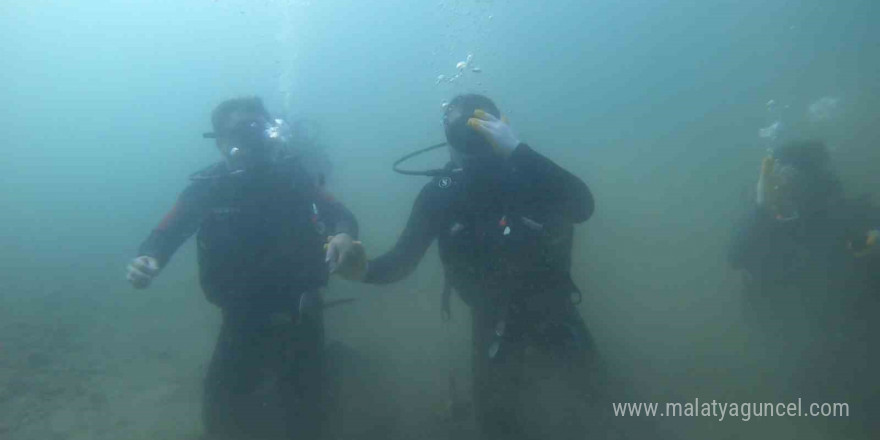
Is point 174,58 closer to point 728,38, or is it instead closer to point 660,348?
point 728,38

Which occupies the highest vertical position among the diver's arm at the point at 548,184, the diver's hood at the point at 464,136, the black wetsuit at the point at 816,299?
the diver's hood at the point at 464,136

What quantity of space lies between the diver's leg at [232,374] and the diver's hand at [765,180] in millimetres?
6034

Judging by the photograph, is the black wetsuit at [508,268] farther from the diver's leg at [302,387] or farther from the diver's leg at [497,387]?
the diver's leg at [302,387]

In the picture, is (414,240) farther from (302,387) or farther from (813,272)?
(813,272)

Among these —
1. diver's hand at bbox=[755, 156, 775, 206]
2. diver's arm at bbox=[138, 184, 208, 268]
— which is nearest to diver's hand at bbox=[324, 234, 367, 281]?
diver's arm at bbox=[138, 184, 208, 268]

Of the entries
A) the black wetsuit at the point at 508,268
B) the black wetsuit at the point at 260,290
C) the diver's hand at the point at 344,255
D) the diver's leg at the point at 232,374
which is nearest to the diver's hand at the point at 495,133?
the black wetsuit at the point at 508,268

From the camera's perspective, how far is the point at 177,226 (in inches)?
168

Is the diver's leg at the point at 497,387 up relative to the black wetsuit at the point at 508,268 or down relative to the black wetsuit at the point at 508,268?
down

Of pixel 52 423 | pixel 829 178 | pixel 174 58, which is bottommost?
pixel 52 423

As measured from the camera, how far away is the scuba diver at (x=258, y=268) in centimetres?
406

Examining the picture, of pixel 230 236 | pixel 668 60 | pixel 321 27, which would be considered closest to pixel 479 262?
pixel 230 236

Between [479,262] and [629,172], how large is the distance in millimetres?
24737

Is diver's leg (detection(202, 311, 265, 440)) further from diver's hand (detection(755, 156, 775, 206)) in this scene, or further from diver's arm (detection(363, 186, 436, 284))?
diver's hand (detection(755, 156, 775, 206))

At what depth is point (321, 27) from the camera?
48.8 m
